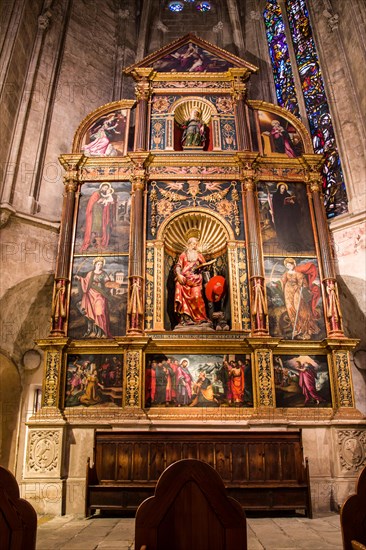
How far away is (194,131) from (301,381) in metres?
6.43

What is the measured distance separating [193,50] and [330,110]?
13.2 ft

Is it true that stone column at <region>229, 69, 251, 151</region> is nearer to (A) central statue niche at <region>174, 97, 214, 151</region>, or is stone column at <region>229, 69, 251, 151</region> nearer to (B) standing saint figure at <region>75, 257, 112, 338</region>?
(A) central statue niche at <region>174, 97, 214, 151</region>

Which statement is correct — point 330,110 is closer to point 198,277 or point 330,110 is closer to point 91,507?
point 198,277

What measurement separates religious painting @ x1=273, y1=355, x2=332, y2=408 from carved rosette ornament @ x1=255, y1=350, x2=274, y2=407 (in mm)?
222

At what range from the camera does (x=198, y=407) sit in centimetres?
889

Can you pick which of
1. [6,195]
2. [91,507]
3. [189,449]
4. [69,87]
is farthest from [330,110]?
[91,507]

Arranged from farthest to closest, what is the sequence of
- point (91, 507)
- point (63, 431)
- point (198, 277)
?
point (198, 277), point (63, 431), point (91, 507)

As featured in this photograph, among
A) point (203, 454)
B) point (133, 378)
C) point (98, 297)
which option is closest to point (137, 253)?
point (98, 297)

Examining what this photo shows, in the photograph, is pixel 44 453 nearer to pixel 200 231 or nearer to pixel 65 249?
pixel 65 249

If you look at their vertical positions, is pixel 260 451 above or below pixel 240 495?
above

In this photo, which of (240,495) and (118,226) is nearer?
(240,495)

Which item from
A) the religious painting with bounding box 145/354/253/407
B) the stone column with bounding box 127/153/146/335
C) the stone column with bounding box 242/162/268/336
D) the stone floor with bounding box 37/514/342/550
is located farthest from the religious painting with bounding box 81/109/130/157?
the stone floor with bounding box 37/514/342/550

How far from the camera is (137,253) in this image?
9.97 meters

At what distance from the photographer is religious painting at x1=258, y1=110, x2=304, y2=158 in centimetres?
1155
